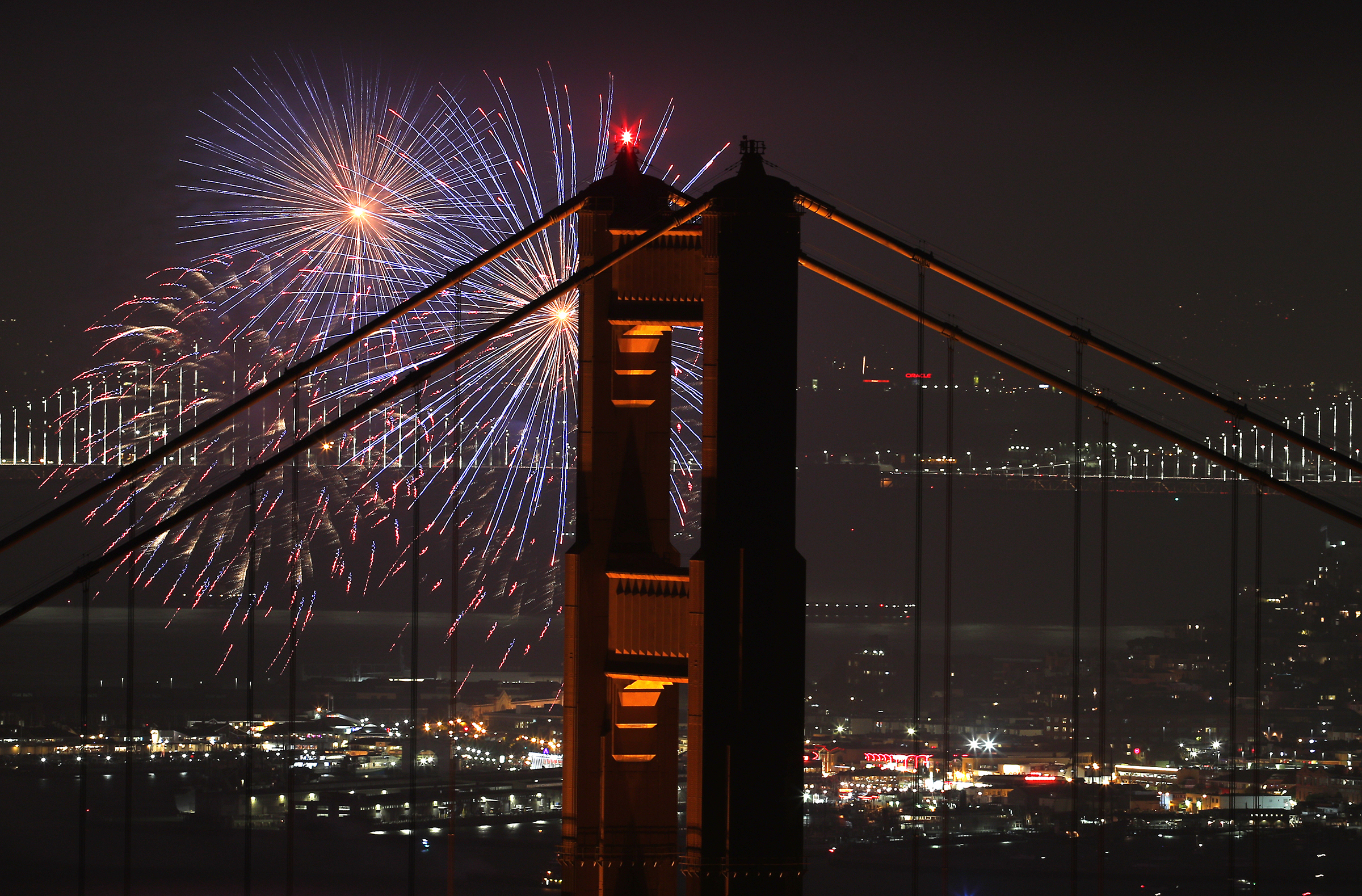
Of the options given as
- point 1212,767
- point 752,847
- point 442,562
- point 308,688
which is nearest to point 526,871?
point 1212,767

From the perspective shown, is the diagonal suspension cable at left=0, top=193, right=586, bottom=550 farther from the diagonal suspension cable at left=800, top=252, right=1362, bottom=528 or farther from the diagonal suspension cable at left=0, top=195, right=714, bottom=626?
the diagonal suspension cable at left=800, top=252, right=1362, bottom=528

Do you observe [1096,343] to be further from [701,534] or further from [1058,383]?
[701,534]

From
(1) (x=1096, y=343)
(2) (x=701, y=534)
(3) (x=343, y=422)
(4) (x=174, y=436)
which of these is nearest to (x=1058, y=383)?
(1) (x=1096, y=343)

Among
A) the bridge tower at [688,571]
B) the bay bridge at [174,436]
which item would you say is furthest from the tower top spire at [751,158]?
the bay bridge at [174,436]

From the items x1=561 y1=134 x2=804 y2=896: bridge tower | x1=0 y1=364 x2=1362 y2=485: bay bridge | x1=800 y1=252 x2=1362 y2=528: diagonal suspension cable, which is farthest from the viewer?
x1=0 y1=364 x2=1362 y2=485: bay bridge

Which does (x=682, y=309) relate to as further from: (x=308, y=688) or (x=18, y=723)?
(x=308, y=688)

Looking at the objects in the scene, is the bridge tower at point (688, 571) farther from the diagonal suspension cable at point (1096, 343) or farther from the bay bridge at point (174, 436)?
the bay bridge at point (174, 436)

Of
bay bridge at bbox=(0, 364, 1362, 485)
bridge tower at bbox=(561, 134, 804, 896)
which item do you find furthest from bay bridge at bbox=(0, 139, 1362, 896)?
bay bridge at bbox=(0, 364, 1362, 485)
